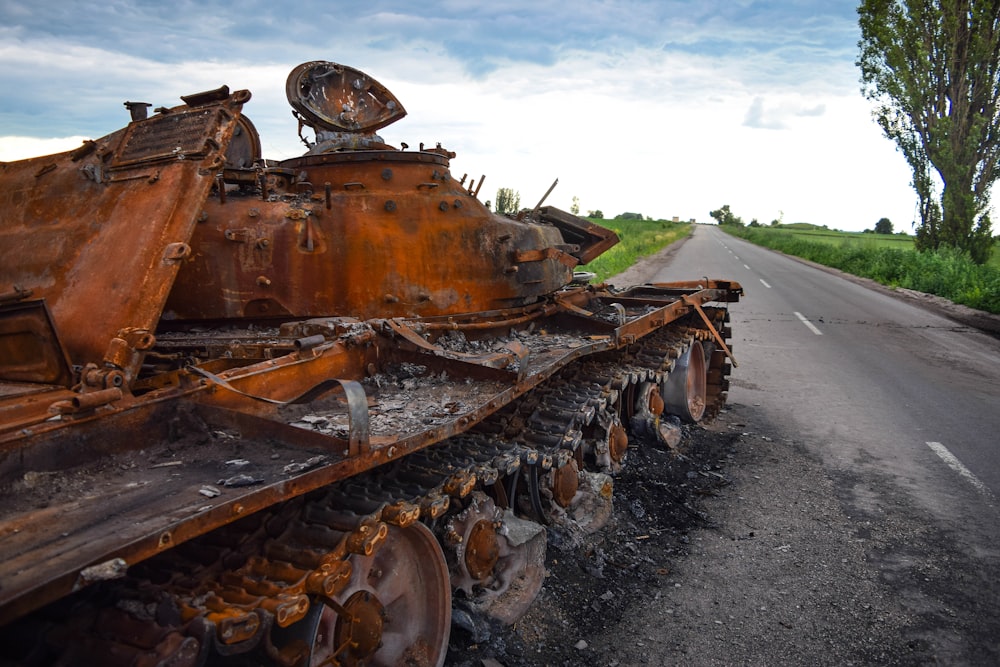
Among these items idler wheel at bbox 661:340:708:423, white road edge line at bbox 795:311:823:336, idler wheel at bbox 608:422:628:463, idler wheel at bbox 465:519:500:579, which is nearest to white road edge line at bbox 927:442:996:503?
idler wheel at bbox 661:340:708:423

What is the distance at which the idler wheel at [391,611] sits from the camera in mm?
2930

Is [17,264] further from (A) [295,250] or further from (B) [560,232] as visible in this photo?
(B) [560,232]

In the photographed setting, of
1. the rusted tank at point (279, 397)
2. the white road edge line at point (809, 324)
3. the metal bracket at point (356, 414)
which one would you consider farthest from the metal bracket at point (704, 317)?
the white road edge line at point (809, 324)

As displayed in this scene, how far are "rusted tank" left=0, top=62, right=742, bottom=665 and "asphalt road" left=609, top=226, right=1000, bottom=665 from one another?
101 cm

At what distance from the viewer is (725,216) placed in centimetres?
11806

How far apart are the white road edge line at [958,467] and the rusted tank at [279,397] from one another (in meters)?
2.96

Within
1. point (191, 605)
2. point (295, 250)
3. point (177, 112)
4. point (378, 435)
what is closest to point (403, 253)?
point (295, 250)

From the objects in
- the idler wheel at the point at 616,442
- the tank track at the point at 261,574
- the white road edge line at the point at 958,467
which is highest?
the tank track at the point at 261,574

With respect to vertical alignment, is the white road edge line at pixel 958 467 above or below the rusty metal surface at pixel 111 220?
below

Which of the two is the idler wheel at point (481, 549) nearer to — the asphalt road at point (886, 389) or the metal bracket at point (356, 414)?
the metal bracket at point (356, 414)

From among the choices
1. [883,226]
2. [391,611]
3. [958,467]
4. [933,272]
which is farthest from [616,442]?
[883,226]

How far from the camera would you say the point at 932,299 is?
66.9 ft

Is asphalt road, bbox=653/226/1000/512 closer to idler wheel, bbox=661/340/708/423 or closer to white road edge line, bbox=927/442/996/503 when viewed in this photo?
white road edge line, bbox=927/442/996/503

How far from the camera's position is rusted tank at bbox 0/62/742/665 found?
2.30 m
